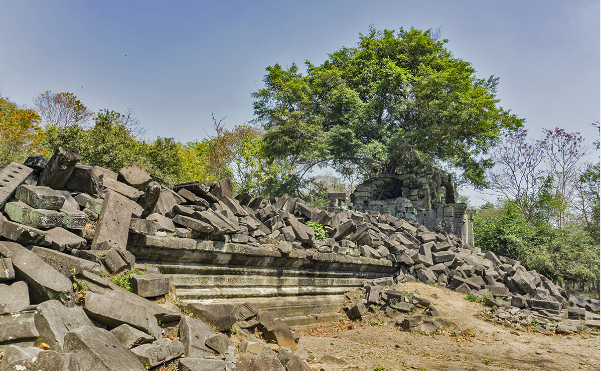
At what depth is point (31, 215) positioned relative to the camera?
362cm

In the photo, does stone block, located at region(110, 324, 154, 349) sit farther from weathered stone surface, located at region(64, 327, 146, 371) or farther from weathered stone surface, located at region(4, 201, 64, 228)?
weathered stone surface, located at region(4, 201, 64, 228)

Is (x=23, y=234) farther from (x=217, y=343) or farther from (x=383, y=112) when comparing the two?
(x=383, y=112)

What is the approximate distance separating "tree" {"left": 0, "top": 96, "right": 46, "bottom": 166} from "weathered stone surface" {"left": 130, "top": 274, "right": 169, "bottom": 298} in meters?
16.9

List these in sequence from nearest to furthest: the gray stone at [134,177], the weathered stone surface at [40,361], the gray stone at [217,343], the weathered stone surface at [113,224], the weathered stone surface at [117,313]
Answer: the weathered stone surface at [40,361], the weathered stone surface at [117,313], the gray stone at [217,343], the weathered stone surface at [113,224], the gray stone at [134,177]

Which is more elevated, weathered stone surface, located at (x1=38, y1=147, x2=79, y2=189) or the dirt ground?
weathered stone surface, located at (x1=38, y1=147, x2=79, y2=189)

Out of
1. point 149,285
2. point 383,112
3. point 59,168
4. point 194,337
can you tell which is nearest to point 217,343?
point 194,337

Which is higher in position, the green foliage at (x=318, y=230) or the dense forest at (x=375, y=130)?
the dense forest at (x=375, y=130)

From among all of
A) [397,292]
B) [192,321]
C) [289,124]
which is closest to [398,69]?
[289,124]

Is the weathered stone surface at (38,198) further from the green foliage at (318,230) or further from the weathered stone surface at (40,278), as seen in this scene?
the green foliage at (318,230)

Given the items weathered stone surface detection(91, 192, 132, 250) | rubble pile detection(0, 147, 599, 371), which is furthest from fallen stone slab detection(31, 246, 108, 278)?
weathered stone surface detection(91, 192, 132, 250)

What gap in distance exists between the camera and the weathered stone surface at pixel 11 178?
3816 millimetres

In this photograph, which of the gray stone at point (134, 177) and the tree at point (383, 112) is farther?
the tree at point (383, 112)

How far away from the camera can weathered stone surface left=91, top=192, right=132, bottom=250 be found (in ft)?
13.1

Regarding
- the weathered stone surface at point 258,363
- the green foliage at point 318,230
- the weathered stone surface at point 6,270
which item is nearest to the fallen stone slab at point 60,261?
the weathered stone surface at point 6,270
